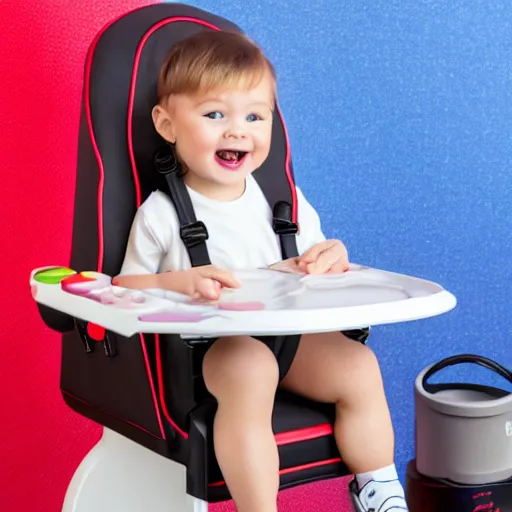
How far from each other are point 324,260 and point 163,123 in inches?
11.7

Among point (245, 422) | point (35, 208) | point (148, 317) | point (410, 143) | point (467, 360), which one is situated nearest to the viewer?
point (148, 317)

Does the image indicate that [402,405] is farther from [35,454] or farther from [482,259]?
[35,454]

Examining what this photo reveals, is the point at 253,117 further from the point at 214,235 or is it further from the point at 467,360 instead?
the point at 467,360

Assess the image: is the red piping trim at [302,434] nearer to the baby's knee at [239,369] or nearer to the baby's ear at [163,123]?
the baby's knee at [239,369]

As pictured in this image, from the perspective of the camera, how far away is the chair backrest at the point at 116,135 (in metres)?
1.41

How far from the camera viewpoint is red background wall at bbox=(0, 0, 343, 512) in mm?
1680

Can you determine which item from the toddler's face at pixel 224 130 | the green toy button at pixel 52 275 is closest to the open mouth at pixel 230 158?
the toddler's face at pixel 224 130

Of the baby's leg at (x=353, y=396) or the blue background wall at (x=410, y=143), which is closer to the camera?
the baby's leg at (x=353, y=396)

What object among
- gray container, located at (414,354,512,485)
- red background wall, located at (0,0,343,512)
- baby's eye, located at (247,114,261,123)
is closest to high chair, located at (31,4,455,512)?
baby's eye, located at (247,114,261,123)

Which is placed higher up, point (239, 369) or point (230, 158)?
point (230, 158)

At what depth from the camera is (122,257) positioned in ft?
4.67

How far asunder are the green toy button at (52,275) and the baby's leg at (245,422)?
206 millimetres

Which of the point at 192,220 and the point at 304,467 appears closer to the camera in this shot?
the point at 304,467

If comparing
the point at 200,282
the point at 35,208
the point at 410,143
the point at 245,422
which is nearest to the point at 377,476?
the point at 245,422
